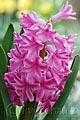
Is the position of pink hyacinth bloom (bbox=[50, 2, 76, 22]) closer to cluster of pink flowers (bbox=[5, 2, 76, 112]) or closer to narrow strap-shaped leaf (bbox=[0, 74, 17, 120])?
cluster of pink flowers (bbox=[5, 2, 76, 112])

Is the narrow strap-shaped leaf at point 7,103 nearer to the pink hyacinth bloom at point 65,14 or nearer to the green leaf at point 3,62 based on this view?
the green leaf at point 3,62

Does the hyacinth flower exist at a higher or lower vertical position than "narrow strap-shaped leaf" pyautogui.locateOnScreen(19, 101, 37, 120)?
higher

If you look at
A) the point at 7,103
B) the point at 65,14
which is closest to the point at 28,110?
Result: the point at 7,103

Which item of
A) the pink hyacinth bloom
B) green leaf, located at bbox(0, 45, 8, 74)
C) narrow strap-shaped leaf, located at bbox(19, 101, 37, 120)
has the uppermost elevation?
the pink hyacinth bloom

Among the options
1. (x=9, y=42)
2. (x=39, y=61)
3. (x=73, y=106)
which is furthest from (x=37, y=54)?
(x=73, y=106)

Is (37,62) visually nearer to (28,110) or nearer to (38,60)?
(38,60)

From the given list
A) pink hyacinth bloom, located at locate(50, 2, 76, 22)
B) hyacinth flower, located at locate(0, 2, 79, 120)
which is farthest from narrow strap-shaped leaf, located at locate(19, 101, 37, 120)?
pink hyacinth bloom, located at locate(50, 2, 76, 22)

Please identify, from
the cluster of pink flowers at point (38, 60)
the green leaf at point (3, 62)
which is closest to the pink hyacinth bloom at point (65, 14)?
the cluster of pink flowers at point (38, 60)

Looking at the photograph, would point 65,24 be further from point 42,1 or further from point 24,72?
point 24,72
